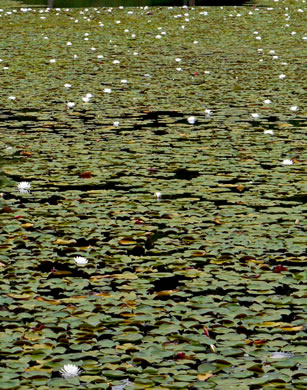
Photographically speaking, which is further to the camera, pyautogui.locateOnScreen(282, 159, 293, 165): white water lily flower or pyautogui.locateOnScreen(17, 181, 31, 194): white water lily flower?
pyautogui.locateOnScreen(282, 159, 293, 165): white water lily flower

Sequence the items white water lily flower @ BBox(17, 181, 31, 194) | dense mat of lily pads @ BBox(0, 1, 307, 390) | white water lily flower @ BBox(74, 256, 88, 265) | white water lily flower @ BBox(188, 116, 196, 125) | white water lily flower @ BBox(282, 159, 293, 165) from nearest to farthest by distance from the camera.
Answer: dense mat of lily pads @ BBox(0, 1, 307, 390)
white water lily flower @ BBox(74, 256, 88, 265)
white water lily flower @ BBox(17, 181, 31, 194)
white water lily flower @ BBox(282, 159, 293, 165)
white water lily flower @ BBox(188, 116, 196, 125)

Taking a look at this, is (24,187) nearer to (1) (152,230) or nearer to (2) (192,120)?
(1) (152,230)

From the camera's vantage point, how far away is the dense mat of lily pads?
411cm

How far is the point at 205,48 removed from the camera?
16656 millimetres

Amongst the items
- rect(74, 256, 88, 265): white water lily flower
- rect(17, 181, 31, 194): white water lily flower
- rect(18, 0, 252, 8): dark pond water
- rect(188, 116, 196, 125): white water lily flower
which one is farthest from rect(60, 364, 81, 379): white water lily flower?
rect(18, 0, 252, 8): dark pond water

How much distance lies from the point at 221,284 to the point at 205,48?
1216 cm

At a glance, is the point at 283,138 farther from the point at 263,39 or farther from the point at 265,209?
the point at 263,39

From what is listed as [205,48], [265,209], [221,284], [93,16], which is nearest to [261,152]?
[265,209]

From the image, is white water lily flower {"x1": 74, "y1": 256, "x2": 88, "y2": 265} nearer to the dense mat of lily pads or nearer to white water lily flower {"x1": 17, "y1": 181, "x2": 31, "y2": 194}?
the dense mat of lily pads

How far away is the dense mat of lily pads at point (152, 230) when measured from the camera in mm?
4113

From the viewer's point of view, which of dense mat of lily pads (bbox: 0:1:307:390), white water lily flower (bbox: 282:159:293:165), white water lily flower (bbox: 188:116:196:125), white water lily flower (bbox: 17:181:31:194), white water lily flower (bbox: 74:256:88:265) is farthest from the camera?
white water lily flower (bbox: 188:116:196:125)

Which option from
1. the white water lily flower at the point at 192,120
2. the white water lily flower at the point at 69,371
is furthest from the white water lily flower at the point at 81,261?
the white water lily flower at the point at 192,120

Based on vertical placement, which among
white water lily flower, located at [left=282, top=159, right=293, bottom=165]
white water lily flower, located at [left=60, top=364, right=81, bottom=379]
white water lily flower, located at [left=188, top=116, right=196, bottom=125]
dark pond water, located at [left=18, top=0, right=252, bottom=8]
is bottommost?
white water lily flower, located at [left=60, top=364, right=81, bottom=379]

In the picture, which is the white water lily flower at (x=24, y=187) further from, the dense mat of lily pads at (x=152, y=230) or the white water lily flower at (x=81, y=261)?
the white water lily flower at (x=81, y=261)
